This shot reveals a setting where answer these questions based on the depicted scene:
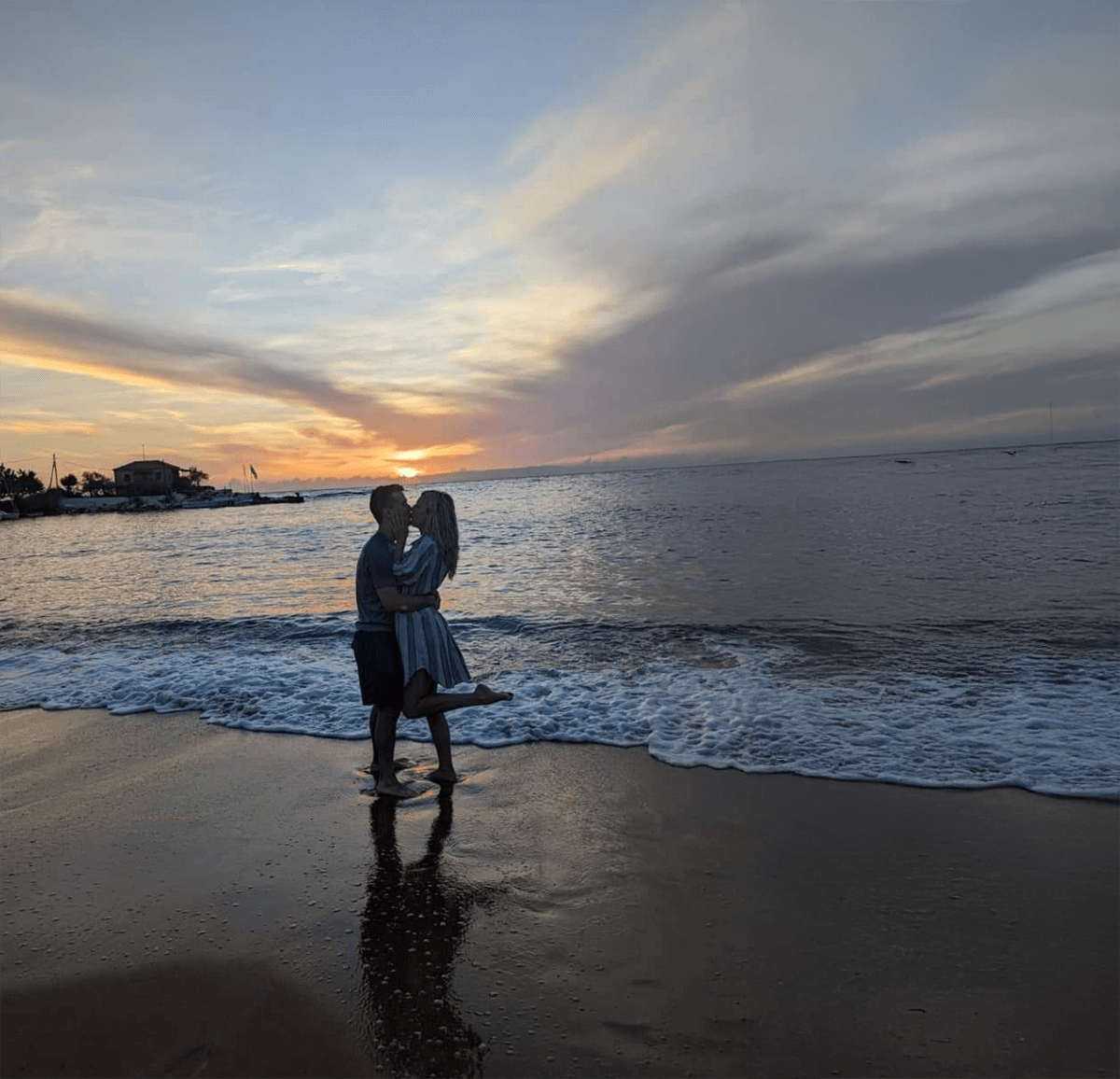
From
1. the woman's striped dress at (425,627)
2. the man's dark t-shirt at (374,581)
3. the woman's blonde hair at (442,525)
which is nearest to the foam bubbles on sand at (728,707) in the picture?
the woman's striped dress at (425,627)

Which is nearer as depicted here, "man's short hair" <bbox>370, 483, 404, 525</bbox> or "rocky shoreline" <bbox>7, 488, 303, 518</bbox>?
"man's short hair" <bbox>370, 483, 404, 525</bbox>

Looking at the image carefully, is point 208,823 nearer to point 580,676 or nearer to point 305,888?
point 305,888

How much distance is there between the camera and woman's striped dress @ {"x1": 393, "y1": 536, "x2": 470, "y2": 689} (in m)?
4.64

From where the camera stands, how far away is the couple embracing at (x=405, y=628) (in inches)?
184

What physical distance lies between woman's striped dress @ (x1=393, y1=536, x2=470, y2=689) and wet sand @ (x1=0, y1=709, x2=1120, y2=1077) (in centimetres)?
91

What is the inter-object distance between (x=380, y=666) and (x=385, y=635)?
0.22m

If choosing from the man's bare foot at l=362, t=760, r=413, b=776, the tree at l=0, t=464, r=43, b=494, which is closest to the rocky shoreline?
the tree at l=0, t=464, r=43, b=494

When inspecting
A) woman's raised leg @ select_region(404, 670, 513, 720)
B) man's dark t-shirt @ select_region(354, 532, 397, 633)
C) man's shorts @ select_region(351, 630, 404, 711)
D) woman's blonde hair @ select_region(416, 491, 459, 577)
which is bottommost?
woman's raised leg @ select_region(404, 670, 513, 720)

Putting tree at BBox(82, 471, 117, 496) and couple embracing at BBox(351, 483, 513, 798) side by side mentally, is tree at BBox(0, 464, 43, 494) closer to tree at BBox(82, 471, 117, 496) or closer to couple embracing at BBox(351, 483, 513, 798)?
tree at BBox(82, 471, 117, 496)

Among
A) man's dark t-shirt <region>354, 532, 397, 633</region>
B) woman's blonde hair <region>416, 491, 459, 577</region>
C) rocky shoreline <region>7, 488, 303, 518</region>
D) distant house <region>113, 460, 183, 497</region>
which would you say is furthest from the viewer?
distant house <region>113, 460, 183, 497</region>

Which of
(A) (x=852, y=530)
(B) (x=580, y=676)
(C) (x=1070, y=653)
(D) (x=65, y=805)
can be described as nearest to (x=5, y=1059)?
(D) (x=65, y=805)

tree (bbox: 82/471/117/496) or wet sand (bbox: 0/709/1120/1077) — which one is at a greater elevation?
tree (bbox: 82/471/117/496)

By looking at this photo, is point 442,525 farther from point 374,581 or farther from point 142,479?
point 142,479

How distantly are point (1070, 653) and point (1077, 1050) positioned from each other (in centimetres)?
708
